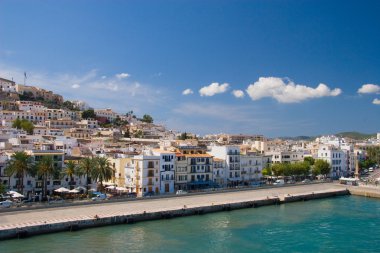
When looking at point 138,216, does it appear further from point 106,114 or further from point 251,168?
point 106,114

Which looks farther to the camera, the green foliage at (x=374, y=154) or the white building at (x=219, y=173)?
the green foliage at (x=374, y=154)

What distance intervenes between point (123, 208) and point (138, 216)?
3437mm

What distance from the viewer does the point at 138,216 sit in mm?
48250

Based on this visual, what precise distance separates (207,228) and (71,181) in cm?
2410

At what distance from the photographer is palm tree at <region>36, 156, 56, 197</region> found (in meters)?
53.5

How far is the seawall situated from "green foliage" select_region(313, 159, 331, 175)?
22.9 metres

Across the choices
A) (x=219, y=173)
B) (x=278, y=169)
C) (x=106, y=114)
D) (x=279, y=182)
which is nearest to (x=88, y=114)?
(x=106, y=114)

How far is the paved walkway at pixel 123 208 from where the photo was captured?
42.5 metres

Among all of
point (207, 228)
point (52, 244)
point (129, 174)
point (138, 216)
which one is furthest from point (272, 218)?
point (52, 244)

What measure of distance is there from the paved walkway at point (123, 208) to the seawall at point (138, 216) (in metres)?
0.64

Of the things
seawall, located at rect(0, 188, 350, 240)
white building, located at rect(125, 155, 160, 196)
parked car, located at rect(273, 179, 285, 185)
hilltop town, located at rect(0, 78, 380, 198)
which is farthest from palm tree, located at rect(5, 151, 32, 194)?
parked car, located at rect(273, 179, 285, 185)

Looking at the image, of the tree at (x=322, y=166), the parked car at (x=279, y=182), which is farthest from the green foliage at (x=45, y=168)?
the tree at (x=322, y=166)

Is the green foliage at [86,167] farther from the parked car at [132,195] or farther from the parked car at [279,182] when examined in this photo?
the parked car at [279,182]

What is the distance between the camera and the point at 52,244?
37.0 m
